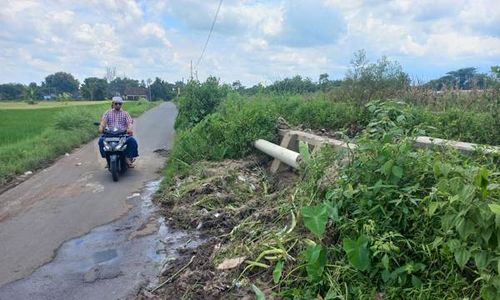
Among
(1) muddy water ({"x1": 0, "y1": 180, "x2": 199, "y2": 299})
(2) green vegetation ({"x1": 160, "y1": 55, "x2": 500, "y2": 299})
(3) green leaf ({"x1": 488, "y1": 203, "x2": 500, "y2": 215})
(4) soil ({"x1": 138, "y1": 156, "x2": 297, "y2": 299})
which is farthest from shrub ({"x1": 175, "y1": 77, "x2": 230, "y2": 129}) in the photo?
(3) green leaf ({"x1": 488, "y1": 203, "x2": 500, "y2": 215})

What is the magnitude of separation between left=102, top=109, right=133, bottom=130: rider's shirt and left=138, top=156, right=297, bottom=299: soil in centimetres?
246

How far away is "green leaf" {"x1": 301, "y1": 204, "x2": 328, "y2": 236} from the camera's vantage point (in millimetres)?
3829

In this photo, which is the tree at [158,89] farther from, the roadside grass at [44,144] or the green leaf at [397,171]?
the green leaf at [397,171]

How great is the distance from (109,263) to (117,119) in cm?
616

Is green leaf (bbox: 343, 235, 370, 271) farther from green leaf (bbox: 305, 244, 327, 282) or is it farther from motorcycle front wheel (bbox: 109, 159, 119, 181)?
motorcycle front wheel (bbox: 109, 159, 119, 181)

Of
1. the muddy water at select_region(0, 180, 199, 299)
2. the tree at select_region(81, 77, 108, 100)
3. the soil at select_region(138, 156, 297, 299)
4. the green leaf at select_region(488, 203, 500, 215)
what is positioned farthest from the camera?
the tree at select_region(81, 77, 108, 100)

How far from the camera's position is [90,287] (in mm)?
4789

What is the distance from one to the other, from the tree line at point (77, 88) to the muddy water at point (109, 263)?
84.9 meters

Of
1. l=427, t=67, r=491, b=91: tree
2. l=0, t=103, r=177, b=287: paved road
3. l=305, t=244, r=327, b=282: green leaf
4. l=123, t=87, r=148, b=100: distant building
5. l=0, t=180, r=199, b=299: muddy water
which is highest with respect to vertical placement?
l=427, t=67, r=491, b=91: tree

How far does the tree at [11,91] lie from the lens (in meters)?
97.1

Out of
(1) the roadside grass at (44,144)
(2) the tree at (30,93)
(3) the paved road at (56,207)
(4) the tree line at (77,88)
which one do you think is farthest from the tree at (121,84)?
(3) the paved road at (56,207)

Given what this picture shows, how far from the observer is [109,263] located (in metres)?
5.45

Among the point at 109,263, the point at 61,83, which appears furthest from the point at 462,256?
the point at 61,83

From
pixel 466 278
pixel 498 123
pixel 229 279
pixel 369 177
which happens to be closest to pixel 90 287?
pixel 229 279
